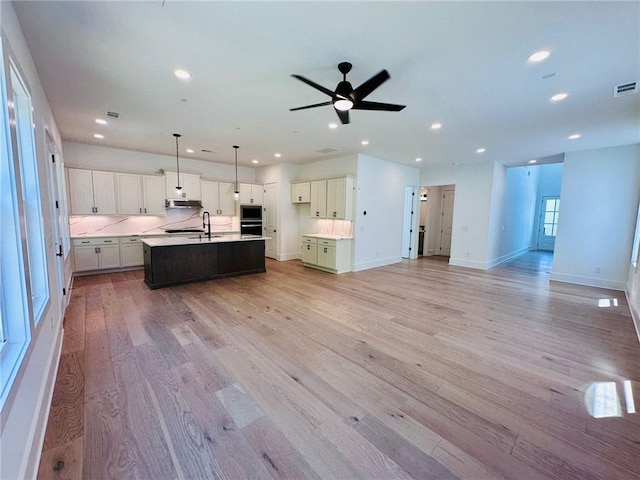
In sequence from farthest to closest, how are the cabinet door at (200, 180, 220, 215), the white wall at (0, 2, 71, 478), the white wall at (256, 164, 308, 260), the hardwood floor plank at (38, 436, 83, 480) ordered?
the white wall at (256, 164, 308, 260) < the cabinet door at (200, 180, 220, 215) < the hardwood floor plank at (38, 436, 83, 480) < the white wall at (0, 2, 71, 478)

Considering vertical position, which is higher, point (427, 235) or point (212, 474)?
point (427, 235)

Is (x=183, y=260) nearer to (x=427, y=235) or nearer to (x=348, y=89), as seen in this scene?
(x=348, y=89)

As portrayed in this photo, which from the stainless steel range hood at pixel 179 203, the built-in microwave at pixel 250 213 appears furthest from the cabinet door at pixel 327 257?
the stainless steel range hood at pixel 179 203

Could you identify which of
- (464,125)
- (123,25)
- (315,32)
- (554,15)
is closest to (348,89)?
(315,32)

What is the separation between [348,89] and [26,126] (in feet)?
9.44

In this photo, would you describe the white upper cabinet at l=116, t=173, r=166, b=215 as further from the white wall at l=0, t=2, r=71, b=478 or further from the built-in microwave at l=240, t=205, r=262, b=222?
the white wall at l=0, t=2, r=71, b=478

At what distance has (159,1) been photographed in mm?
1812

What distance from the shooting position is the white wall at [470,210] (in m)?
7.01

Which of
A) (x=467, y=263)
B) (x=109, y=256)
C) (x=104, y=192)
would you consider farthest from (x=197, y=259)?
(x=467, y=263)

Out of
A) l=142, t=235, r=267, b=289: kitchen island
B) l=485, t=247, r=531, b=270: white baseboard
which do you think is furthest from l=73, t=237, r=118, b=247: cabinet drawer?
l=485, t=247, r=531, b=270: white baseboard

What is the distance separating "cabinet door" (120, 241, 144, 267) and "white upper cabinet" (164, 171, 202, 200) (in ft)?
4.68

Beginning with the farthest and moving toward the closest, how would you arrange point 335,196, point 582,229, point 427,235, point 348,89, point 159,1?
point 427,235 → point 335,196 → point 582,229 → point 348,89 → point 159,1

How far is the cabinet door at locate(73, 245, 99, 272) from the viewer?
5.50m

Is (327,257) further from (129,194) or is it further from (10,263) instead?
(10,263)
